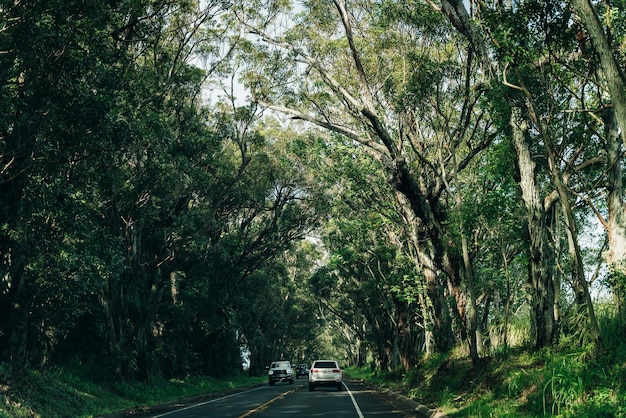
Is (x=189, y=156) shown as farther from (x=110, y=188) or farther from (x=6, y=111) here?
(x=6, y=111)

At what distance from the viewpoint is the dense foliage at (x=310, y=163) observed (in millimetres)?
13680

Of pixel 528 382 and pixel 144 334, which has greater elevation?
pixel 144 334

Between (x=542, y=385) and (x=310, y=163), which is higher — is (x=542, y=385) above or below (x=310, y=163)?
below

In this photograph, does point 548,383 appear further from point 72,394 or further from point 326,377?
point 326,377

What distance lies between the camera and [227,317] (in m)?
40.4

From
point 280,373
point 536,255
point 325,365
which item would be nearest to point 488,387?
point 536,255

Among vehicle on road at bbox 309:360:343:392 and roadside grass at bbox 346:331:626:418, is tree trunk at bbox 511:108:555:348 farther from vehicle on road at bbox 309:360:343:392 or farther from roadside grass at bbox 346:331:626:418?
vehicle on road at bbox 309:360:343:392

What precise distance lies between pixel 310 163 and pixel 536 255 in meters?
15.9

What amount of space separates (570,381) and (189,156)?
20.4 m

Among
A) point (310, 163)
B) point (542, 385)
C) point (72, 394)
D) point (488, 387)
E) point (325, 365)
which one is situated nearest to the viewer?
point (542, 385)

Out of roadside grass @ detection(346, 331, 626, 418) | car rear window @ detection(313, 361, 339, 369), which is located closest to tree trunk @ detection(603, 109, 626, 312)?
roadside grass @ detection(346, 331, 626, 418)

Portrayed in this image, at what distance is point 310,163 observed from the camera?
94.0 ft

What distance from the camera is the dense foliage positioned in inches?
539

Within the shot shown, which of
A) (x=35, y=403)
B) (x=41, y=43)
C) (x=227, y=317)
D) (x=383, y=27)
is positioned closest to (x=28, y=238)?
(x=35, y=403)
